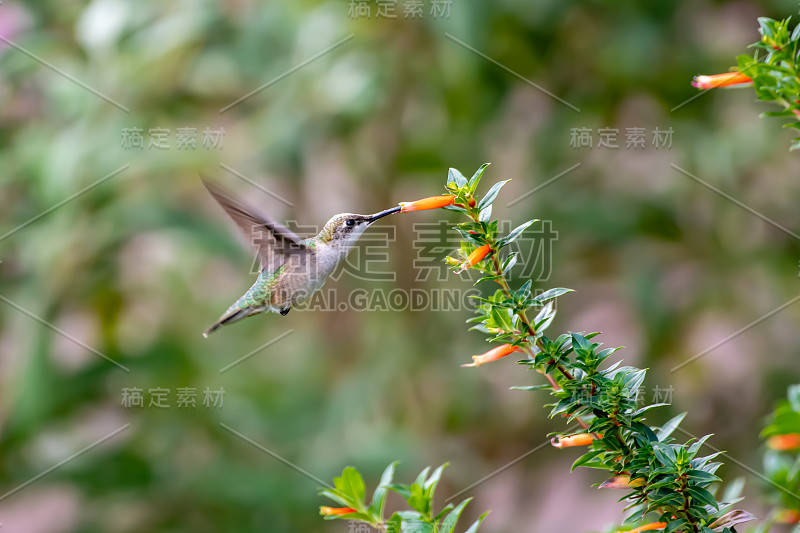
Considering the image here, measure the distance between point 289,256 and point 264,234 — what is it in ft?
0.24

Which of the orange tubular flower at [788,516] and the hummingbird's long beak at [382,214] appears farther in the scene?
the hummingbird's long beak at [382,214]

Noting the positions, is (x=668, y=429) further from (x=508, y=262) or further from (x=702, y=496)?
(x=508, y=262)

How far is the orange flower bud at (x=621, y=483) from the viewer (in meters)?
Result: 0.66

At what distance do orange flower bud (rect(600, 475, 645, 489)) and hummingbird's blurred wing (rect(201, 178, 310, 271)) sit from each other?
0.71m

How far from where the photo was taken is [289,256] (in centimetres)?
137

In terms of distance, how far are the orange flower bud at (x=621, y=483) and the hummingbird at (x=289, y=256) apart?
681 millimetres

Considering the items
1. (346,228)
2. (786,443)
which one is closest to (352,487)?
(786,443)

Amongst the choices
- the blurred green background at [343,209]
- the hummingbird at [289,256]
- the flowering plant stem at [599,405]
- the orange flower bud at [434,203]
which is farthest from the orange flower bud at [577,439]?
the blurred green background at [343,209]

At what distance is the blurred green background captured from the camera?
6.61 feet

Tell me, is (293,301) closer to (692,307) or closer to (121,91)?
(121,91)

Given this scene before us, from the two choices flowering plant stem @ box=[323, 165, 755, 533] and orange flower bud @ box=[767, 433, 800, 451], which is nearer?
flowering plant stem @ box=[323, 165, 755, 533]

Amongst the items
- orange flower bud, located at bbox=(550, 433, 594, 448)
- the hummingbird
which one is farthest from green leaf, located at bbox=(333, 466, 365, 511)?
the hummingbird

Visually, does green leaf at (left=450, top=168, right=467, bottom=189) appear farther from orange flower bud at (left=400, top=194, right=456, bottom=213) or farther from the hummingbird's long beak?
the hummingbird's long beak

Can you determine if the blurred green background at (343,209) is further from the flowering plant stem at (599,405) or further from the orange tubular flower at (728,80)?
the flowering plant stem at (599,405)
